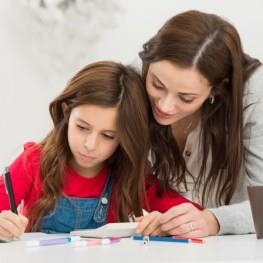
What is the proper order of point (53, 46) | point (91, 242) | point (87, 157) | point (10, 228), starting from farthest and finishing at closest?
point (53, 46)
point (87, 157)
point (10, 228)
point (91, 242)

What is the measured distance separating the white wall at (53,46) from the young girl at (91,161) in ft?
1.28

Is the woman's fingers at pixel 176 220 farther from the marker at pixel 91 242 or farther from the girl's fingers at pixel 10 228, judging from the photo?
the girl's fingers at pixel 10 228

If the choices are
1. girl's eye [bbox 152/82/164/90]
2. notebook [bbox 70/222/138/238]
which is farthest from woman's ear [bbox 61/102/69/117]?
notebook [bbox 70/222/138/238]

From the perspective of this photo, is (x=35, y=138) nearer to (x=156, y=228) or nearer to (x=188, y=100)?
(x=188, y=100)

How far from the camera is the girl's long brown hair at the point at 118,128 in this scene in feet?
4.20

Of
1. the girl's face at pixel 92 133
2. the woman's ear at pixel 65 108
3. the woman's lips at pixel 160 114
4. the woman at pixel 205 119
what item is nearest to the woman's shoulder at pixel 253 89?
the woman at pixel 205 119

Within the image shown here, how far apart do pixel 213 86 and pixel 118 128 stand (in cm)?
22

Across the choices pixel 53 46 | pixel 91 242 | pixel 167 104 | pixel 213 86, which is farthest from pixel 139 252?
pixel 53 46

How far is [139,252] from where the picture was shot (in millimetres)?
768

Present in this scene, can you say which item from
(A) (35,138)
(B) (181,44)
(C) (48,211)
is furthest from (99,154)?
(A) (35,138)

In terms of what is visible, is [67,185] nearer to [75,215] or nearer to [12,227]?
[75,215]

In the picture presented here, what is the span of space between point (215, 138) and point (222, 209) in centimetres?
25

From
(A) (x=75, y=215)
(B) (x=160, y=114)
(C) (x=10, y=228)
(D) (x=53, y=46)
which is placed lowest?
(A) (x=75, y=215)

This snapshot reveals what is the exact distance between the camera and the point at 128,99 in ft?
4.24
